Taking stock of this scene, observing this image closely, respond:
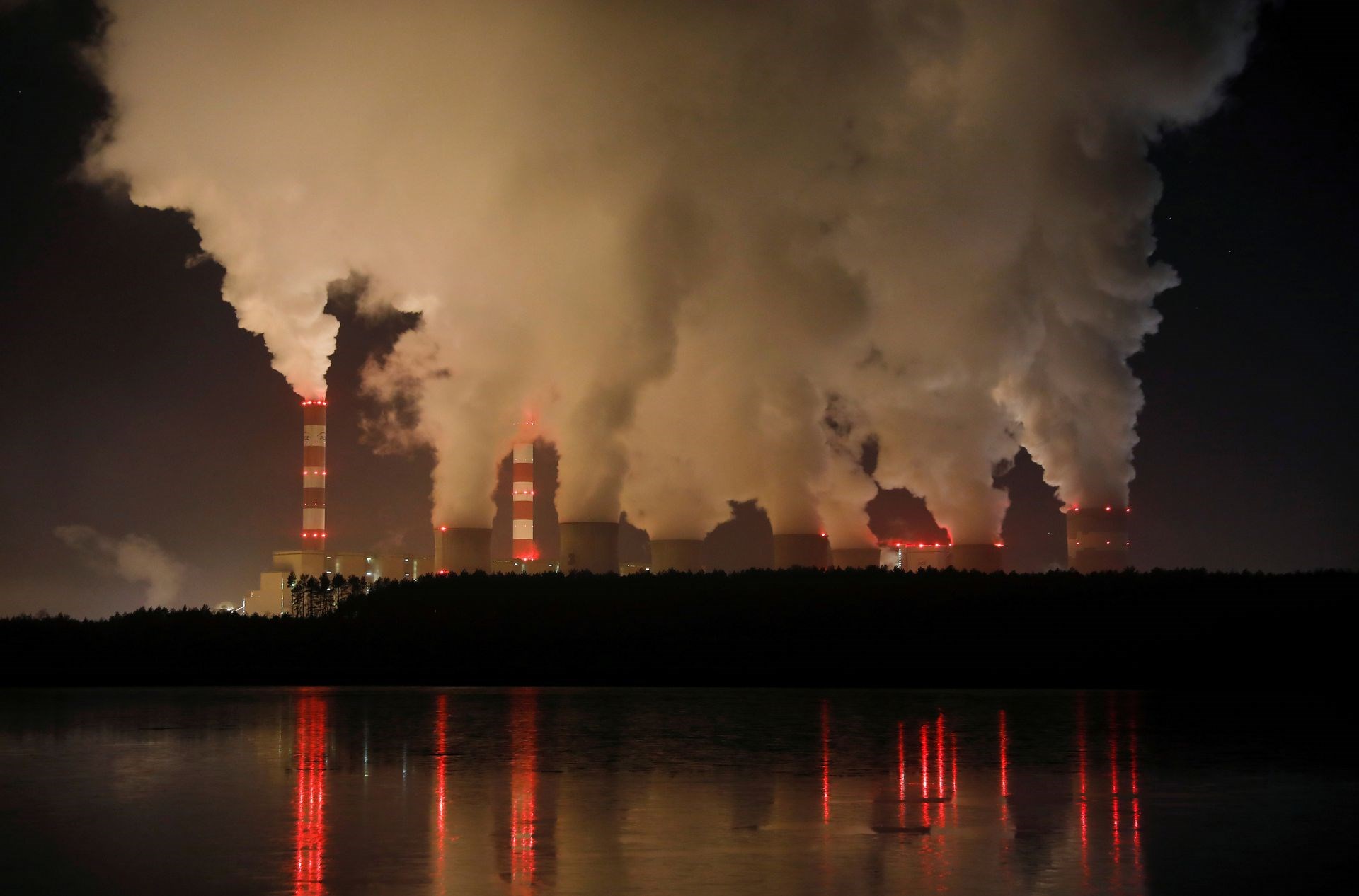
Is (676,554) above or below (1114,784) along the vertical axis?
above

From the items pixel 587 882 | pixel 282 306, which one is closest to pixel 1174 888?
pixel 587 882

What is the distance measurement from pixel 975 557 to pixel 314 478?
3815cm

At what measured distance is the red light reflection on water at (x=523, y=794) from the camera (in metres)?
9.84

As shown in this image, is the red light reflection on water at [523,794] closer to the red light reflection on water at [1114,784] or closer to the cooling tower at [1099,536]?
the red light reflection on water at [1114,784]

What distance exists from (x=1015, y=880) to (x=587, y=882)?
9.06 feet

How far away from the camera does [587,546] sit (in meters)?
69.8

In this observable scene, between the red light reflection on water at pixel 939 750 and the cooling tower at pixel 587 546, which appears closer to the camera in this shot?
the red light reflection on water at pixel 939 750

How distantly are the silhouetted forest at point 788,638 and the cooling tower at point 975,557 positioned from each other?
89.9ft

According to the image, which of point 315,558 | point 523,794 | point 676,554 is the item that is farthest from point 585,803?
point 315,558

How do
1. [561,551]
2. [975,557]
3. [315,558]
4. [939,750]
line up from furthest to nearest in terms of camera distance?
[315,558], [561,551], [975,557], [939,750]

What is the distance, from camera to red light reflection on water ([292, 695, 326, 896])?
9.28m

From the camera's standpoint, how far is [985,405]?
69.6 m

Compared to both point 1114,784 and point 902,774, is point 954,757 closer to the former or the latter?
point 902,774

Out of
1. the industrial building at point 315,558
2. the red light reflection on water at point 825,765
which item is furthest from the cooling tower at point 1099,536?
the red light reflection on water at point 825,765
